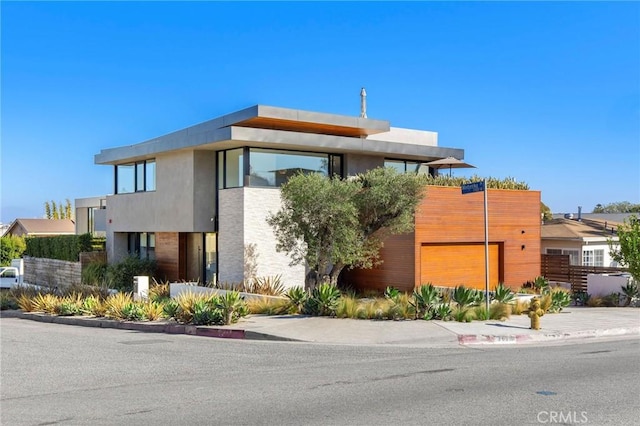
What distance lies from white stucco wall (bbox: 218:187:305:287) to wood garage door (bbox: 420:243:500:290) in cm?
485

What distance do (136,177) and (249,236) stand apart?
10.3 meters

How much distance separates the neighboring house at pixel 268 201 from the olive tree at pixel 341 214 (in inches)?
91.7

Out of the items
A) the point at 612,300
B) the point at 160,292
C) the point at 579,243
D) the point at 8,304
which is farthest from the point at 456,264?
the point at 8,304

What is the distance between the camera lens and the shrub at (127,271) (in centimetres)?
2802

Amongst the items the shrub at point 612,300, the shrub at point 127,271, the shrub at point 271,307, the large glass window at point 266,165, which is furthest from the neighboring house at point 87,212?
the shrub at point 612,300

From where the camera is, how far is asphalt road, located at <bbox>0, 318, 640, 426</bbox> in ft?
26.0

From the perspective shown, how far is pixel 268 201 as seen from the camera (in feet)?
76.5

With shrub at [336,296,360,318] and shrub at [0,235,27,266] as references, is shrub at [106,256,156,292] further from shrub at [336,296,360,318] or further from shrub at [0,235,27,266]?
shrub at [0,235,27,266]

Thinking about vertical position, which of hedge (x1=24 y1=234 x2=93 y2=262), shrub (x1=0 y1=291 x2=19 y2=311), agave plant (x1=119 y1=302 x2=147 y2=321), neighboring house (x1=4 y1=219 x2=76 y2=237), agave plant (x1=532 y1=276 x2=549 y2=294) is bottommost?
shrub (x1=0 y1=291 x2=19 y2=311)

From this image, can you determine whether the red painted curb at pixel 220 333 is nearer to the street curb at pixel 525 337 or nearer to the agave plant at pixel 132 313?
the agave plant at pixel 132 313

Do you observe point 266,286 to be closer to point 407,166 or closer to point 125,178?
point 407,166

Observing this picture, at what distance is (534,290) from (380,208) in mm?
8014

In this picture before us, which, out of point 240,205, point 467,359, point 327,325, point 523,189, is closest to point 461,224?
point 523,189

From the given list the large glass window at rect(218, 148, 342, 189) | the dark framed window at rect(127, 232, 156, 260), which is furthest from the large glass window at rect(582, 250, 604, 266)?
the dark framed window at rect(127, 232, 156, 260)
